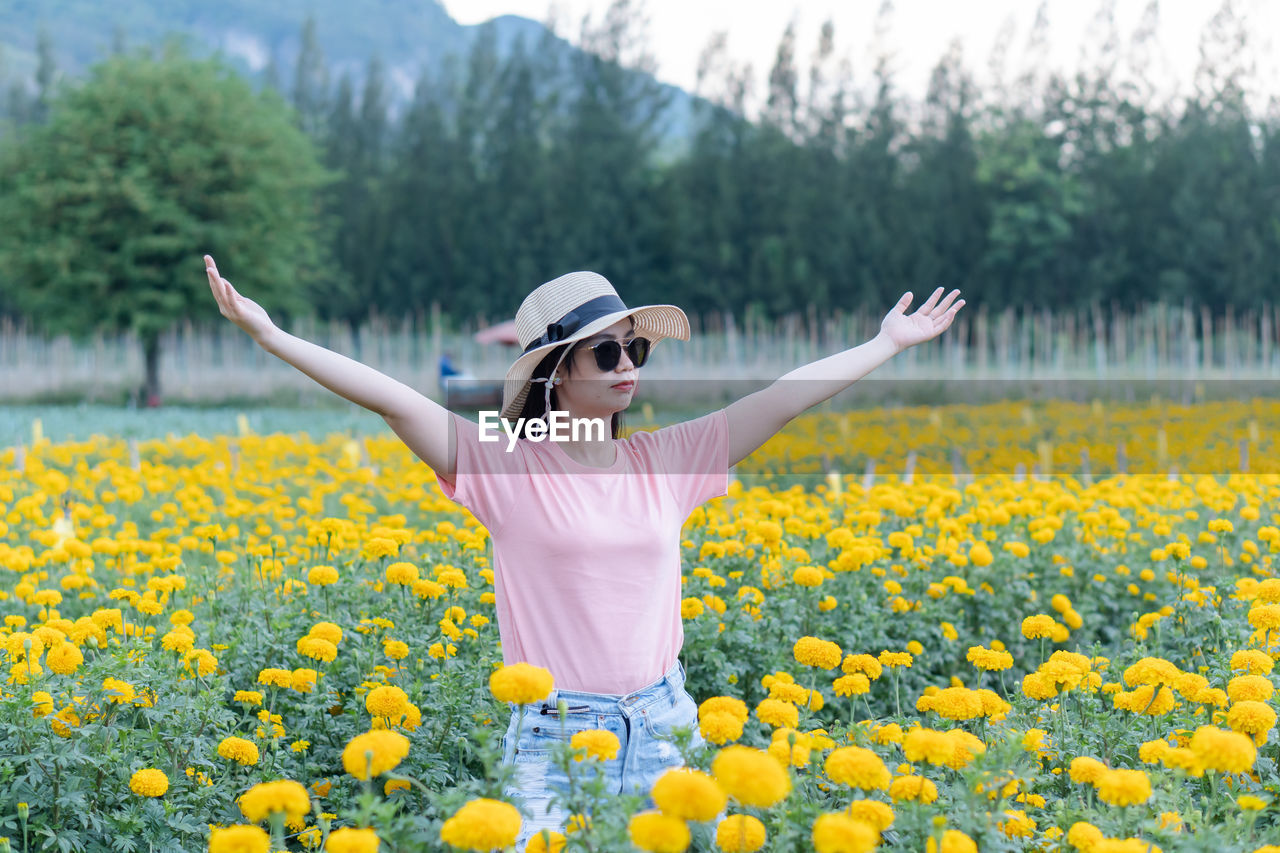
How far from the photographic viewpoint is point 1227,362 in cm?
2116

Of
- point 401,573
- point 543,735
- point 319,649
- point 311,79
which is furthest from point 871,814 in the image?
point 311,79

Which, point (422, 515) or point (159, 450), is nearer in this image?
point (422, 515)

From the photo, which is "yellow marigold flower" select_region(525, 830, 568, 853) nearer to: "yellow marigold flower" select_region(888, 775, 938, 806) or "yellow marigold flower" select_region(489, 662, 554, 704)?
"yellow marigold flower" select_region(489, 662, 554, 704)

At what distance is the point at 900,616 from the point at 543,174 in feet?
117

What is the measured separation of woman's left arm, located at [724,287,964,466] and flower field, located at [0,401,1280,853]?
0.53 meters

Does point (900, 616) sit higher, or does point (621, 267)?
point (621, 267)

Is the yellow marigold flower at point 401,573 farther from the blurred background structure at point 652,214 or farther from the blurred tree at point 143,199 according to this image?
the blurred tree at point 143,199

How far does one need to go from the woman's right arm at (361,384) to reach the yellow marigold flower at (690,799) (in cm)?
109

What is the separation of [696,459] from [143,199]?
964 inches

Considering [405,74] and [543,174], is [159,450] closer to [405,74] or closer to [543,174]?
[543,174]

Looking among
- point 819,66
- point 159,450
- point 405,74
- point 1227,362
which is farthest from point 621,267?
point 405,74

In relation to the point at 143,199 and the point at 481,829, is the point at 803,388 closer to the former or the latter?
the point at 481,829

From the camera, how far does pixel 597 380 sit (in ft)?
8.43

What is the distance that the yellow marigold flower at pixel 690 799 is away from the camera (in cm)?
141
